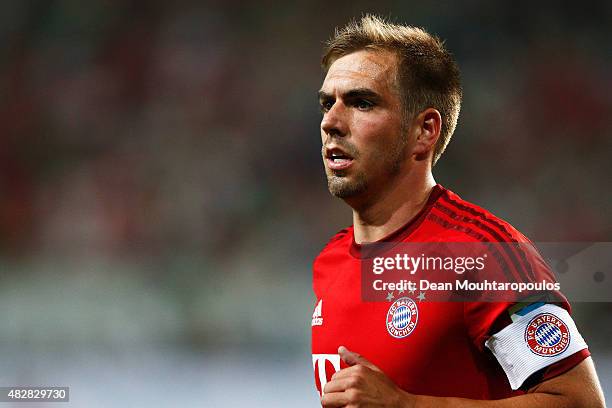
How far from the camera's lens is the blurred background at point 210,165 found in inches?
217

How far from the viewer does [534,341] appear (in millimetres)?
1632

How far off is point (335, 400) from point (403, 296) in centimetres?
42

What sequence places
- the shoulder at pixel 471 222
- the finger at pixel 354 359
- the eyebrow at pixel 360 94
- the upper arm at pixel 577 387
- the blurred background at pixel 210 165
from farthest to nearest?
the blurred background at pixel 210 165 < the eyebrow at pixel 360 94 < the shoulder at pixel 471 222 < the finger at pixel 354 359 < the upper arm at pixel 577 387

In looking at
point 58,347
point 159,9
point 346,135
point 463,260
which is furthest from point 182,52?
point 463,260

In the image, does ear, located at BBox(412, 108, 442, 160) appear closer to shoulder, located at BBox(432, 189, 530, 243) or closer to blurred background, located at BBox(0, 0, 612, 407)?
shoulder, located at BBox(432, 189, 530, 243)

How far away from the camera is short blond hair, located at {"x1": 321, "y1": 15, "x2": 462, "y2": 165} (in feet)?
6.81

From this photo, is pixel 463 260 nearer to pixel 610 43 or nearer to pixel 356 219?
pixel 356 219

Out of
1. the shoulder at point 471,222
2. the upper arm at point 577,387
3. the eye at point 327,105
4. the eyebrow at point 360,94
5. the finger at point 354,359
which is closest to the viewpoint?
the upper arm at point 577,387

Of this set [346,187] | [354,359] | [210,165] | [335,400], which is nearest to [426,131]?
[346,187]

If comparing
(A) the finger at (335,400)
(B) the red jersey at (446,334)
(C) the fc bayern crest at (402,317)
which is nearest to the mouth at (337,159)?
(B) the red jersey at (446,334)

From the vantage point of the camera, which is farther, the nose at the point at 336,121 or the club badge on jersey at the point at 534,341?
the nose at the point at 336,121

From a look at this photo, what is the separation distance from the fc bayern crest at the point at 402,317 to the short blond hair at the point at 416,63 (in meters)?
0.53

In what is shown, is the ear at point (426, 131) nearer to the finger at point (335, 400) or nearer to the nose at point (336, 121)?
the nose at point (336, 121)

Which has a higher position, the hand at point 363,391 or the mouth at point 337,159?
the mouth at point 337,159
